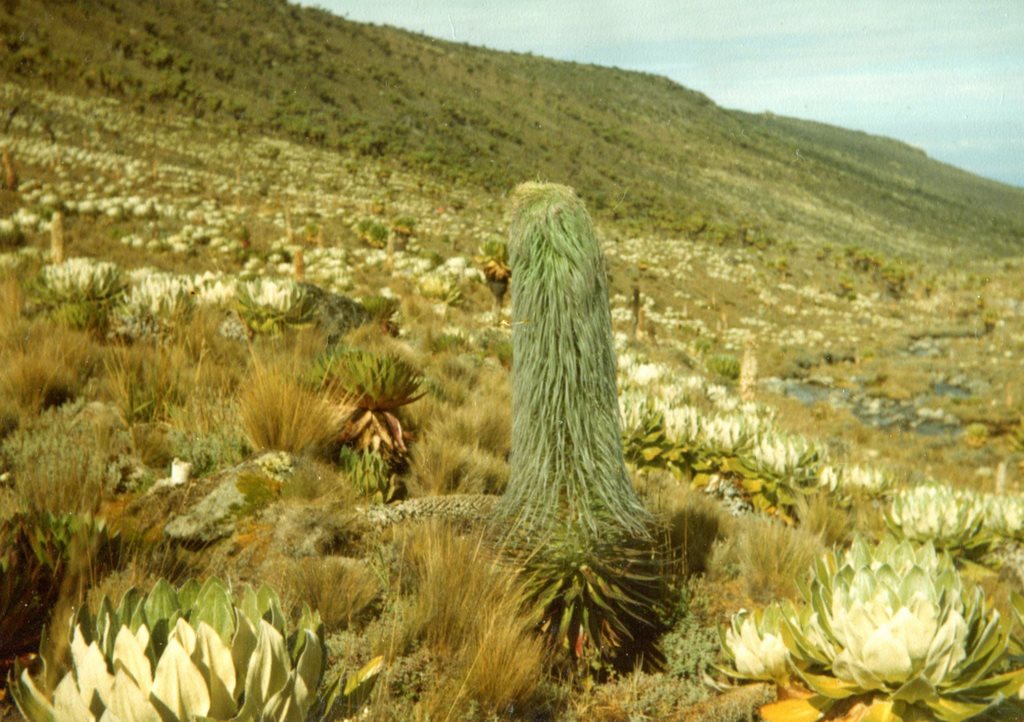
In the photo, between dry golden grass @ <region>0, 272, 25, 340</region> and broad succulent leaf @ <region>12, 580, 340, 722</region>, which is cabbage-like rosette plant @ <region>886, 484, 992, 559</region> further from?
dry golden grass @ <region>0, 272, 25, 340</region>

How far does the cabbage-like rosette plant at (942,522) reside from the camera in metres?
4.52

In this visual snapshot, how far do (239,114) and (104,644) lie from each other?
3946 cm

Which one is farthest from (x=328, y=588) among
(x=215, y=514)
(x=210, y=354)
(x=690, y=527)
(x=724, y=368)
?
(x=724, y=368)

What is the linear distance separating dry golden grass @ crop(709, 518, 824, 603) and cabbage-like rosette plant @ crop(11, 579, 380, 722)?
262 cm

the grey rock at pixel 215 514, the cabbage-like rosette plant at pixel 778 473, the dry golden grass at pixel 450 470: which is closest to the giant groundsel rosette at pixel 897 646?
the dry golden grass at pixel 450 470

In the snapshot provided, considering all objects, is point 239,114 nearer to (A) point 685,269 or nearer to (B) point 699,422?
(A) point 685,269

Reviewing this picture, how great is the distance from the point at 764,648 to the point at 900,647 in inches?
20.7

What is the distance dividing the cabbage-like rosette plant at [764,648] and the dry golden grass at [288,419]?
7.46 feet

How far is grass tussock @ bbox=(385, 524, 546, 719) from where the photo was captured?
218 centimetres

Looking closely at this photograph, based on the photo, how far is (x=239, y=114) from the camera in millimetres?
35688

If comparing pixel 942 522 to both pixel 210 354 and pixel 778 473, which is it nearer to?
pixel 778 473

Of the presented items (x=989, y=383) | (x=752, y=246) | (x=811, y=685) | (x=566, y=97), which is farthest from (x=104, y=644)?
(x=566, y=97)

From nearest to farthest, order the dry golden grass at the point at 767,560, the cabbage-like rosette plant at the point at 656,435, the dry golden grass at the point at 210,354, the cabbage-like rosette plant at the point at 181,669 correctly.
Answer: the cabbage-like rosette plant at the point at 181,669 → the dry golden grass at the point at 767,560 → the dry golden grass at the point at 210,354 → the cabbage-like rosette plant at the point at 656,435

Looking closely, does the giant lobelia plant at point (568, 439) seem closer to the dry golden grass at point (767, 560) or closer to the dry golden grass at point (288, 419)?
the dry golden grass at point (767, 560)
